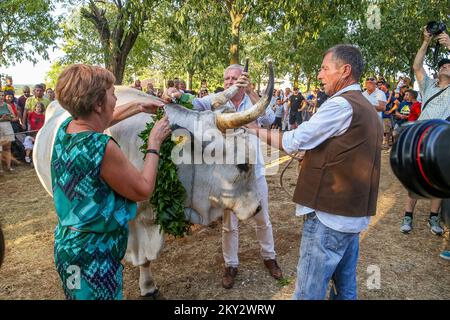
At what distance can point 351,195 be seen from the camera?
231cm

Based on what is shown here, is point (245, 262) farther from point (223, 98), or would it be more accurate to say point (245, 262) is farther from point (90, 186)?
point (90, 186)

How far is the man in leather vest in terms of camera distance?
2.26 meters

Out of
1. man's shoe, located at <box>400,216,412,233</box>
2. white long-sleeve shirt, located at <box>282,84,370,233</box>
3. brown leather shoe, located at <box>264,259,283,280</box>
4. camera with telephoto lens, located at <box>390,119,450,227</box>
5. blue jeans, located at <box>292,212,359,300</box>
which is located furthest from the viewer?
man's shoe, located at <box>400,216,412,233</box>

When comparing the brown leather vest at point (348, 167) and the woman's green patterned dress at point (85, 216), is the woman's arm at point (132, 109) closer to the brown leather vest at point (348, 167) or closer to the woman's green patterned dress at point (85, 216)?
the woman's green patterned dress at point (85, 216)

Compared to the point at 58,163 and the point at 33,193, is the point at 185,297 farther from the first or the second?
the point at 33,193

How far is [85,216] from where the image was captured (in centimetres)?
198

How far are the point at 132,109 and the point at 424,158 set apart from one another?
7.05 feet

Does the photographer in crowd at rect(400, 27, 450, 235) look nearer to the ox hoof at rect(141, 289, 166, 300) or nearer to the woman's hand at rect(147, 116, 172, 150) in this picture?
the ox hoof at rect(141, 289, 166, 300)

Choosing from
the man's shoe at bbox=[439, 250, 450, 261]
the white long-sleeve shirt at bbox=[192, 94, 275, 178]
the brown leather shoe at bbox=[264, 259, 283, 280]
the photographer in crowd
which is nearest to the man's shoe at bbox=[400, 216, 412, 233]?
the man's shoe at bbox=[439, 250, 450, 261]

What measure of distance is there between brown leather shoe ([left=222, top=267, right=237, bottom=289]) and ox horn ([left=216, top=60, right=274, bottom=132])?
1.76 m
